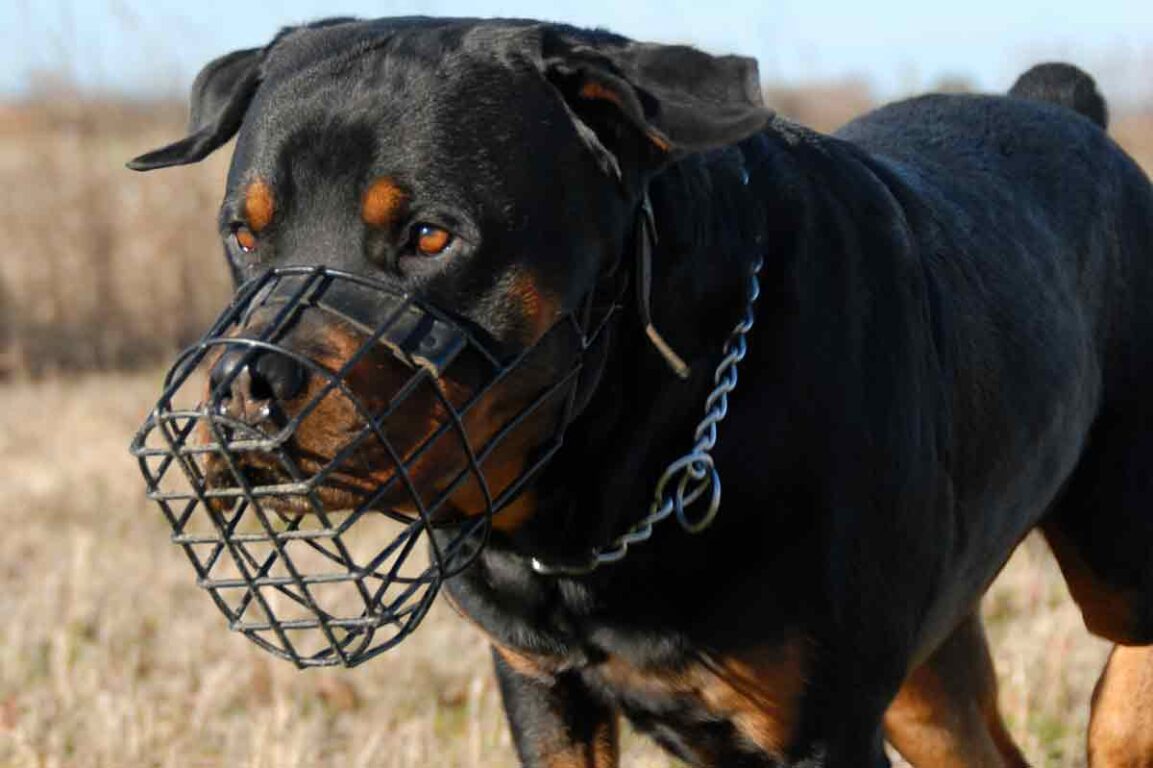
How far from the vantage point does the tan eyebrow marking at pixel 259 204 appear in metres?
2.85

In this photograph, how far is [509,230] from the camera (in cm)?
282

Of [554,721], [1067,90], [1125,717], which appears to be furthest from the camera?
[1067,90]

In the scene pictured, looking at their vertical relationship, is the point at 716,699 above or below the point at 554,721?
above

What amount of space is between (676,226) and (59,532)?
4.95 metres

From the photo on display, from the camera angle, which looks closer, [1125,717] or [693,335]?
[693,335]

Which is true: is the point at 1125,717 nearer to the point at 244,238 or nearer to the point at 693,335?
the point at 693,335

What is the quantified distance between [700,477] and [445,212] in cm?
70

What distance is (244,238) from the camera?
9.70 feet

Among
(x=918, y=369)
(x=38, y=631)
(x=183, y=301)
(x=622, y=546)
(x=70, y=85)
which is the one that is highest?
(x=918, y=369)

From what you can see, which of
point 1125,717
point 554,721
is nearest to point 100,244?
point 1125,717

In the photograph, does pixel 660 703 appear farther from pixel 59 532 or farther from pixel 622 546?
pixel 59 532

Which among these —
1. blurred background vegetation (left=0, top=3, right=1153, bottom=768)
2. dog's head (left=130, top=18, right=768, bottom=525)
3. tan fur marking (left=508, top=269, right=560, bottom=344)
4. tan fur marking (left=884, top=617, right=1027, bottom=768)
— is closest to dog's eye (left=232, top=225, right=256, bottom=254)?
dog's head (left=130, top=18, right=768, bottom=525)

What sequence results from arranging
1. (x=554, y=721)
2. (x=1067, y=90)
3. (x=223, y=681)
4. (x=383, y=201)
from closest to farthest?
1. (x=383, y=201)
2. (x=554, y=721)
3. (x=1067, y=90)
4. (x=223, y=681)

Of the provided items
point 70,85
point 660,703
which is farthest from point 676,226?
point 70,85
